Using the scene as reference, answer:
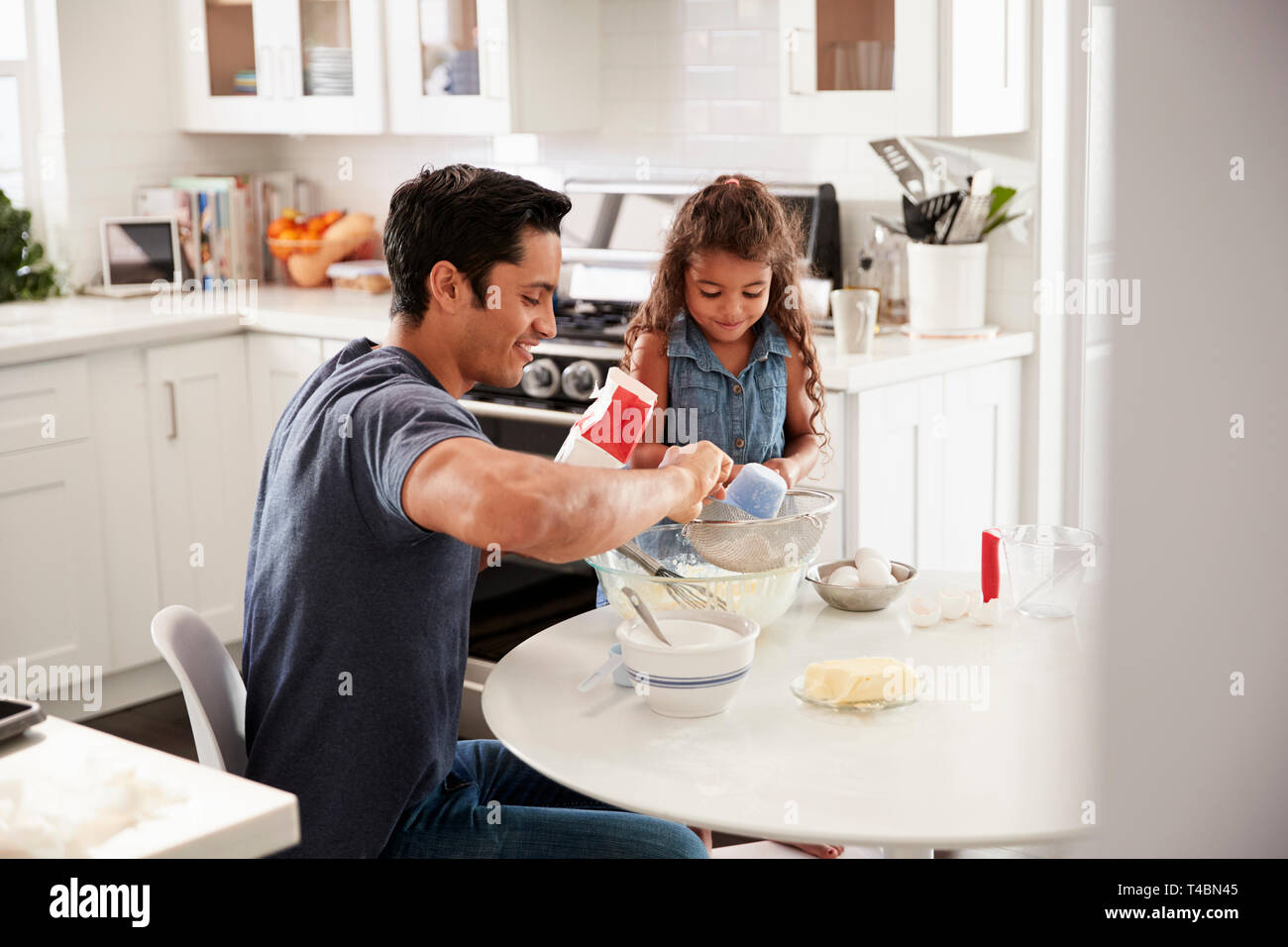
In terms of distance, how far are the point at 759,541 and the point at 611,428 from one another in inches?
9.0

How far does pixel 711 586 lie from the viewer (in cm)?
154

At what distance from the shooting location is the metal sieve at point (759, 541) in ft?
5.24

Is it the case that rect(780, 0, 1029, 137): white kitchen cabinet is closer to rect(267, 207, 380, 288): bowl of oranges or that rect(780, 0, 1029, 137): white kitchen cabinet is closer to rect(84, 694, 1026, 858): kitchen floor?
rect(267, 207, 380, 288): bowl of oranges

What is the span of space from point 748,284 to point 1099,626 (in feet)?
6.23

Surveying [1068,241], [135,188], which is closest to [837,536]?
[1068,241]

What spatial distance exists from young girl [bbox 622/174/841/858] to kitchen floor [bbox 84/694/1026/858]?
1.64 metres

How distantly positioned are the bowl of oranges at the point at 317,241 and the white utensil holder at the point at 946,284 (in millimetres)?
1839

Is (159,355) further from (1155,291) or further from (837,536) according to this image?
(1155,291)

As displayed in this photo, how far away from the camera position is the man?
4.32 feet

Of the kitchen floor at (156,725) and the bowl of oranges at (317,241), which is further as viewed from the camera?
the bowl of oranges at (317,241)

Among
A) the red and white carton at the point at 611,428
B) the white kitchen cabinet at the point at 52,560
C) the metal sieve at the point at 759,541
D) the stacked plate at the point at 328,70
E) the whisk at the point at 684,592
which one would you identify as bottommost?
the white kitchen cabinet at the point at 52,560

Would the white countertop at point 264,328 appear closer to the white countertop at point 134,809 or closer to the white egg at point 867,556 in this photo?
the white egg at point 867,556

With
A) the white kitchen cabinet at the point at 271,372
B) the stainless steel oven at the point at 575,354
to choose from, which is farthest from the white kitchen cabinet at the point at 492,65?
the white kitchen cabinet at the point at 271,372

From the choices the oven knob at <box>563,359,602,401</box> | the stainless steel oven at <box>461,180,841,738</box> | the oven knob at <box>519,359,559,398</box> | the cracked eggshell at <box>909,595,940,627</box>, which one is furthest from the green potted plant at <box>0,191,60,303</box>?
the cracked eggshell at <box>909,595,940,627</box>
